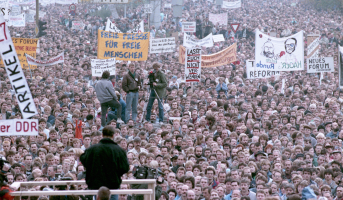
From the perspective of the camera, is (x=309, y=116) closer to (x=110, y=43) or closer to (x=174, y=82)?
(x=174, y=82)

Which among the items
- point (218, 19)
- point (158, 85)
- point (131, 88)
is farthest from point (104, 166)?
point (218, 19)

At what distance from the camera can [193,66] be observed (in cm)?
1727

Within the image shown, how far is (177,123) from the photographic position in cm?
1386

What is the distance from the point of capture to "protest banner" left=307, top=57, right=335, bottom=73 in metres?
19.6

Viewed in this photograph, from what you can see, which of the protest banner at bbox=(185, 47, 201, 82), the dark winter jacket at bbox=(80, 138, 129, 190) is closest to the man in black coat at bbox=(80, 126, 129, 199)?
the dark winter jacket at bbox=(80, 138, 129, 190)

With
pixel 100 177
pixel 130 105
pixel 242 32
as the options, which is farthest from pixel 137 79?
pixel 242 32

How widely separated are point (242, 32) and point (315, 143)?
25.0 metres

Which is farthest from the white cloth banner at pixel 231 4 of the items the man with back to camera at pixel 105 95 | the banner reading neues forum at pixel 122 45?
the man with back to camera at pixel 105 95

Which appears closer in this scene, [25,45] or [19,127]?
[19,127]

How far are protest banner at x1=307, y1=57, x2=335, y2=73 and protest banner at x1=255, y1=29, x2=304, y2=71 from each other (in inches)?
26.4

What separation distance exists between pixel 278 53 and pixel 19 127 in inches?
506

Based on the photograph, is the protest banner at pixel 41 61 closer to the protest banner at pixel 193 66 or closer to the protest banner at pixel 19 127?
the protest banner at pixel 193 66

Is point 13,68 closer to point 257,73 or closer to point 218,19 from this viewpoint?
point 257,73

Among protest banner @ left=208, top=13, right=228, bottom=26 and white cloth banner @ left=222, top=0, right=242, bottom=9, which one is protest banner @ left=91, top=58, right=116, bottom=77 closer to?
protest banner @ left=208, top=13, right=228, bottom=26
